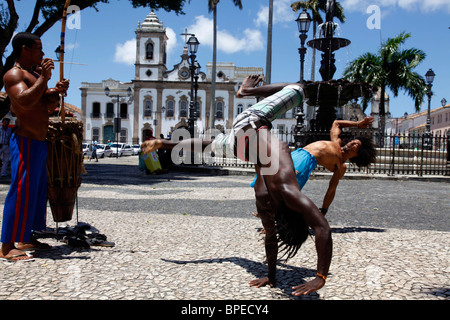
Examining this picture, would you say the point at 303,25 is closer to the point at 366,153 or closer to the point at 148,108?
the point at 366,153

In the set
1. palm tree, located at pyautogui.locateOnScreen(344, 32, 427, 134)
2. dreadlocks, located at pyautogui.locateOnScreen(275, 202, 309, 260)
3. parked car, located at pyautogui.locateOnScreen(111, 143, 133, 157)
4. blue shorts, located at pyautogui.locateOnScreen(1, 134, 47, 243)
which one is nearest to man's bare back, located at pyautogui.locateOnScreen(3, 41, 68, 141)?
blue shorts, located at pyautogui.locateOnScreen(1, 134, 47, 243)

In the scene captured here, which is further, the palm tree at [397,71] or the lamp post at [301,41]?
the palm tree at [397,71]

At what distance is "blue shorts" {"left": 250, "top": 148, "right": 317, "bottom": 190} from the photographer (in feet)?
14.8

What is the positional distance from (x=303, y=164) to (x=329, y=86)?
22.7 ft

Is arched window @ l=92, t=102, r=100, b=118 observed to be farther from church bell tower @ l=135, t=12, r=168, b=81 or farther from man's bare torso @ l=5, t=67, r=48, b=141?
man's bare torso @ l=5, t=67, r=48, b=141

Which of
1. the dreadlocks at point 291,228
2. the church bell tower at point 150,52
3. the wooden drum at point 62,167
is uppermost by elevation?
the church bell tower at point 150,52

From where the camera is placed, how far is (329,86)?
35.6ft

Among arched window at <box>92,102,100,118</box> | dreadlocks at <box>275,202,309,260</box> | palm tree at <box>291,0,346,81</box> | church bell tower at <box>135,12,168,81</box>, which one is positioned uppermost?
church bell tower at <box>135,12,168,81</box>

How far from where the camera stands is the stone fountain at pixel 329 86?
35.6 ft

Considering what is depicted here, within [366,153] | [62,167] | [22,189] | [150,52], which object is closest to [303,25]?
[366,153]

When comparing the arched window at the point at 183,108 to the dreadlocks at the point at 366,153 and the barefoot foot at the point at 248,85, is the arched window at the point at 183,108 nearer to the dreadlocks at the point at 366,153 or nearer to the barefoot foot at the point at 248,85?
the dreadlocks at the point at 366,153

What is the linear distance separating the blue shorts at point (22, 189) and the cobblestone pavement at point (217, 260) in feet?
0.95

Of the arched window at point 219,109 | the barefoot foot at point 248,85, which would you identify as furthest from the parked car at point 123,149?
the barefoot foot at point 248,85

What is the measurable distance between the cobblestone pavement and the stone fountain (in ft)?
17.2
